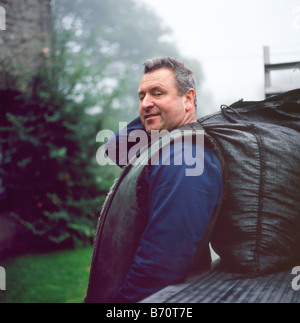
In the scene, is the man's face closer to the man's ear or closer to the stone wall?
the man's ear

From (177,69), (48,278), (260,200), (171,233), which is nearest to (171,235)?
(171,233)

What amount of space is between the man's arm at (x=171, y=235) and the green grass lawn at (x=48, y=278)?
2673 mm

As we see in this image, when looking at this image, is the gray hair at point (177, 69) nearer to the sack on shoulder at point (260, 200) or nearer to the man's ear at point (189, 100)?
the man's ear at point (189, 100)

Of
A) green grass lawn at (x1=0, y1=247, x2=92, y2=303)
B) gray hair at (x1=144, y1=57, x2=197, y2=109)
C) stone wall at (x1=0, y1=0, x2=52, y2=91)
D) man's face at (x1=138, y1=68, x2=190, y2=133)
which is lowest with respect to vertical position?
green grass lawn at (x1=0, y1=247, x2=92, y2=303)

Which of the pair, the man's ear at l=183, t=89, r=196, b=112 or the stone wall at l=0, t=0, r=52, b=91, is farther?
the stone wall at l=0, t=0, r=52, b=91

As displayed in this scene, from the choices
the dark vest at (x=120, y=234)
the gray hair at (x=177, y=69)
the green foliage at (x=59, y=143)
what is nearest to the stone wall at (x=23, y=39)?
the green foliage at (x=59, y=143)

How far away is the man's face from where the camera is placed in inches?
74.5

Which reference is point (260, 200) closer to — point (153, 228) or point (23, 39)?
point (153, 228)

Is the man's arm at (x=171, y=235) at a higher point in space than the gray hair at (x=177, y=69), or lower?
lower

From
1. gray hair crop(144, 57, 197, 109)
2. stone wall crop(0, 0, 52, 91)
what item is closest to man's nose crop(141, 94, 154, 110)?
gray hair crop(144, 57, 197, 109)

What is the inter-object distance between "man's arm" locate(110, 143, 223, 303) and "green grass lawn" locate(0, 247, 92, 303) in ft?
8.77

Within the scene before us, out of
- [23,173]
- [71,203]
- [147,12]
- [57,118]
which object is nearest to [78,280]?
[71,203]

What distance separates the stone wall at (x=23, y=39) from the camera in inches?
232

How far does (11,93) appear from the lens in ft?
19.7
